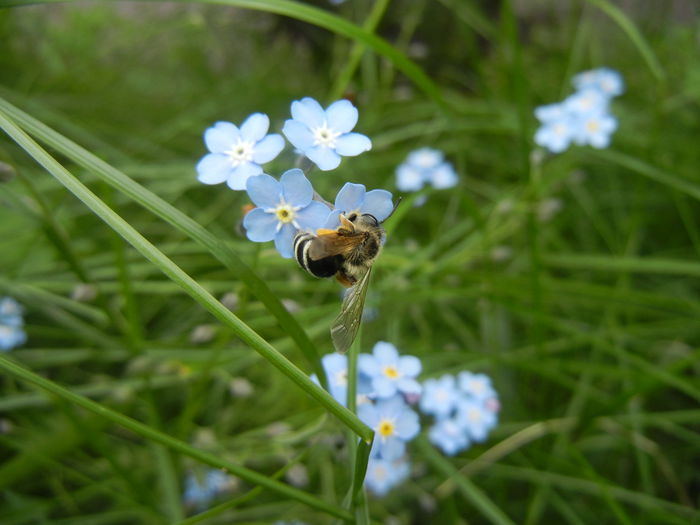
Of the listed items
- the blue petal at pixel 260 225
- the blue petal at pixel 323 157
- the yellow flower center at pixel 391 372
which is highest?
the blue petal at pixel 323 157

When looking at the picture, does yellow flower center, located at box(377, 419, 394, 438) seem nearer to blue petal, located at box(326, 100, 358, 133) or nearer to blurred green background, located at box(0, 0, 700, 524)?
blurred green background, located at box(0, 0, 700, 524)

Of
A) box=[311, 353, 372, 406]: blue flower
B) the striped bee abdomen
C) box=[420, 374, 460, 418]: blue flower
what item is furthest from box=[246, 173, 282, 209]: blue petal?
box=[420, 374, 460, 418]: blue flower

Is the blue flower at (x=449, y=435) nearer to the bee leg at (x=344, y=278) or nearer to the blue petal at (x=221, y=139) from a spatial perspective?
the bee leg at (x=344, y=278)

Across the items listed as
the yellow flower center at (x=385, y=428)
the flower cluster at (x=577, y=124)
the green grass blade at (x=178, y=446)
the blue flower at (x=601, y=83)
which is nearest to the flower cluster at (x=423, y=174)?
the flower cluster at (x=577, y=124)

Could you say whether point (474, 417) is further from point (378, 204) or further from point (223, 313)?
point (223, 313)

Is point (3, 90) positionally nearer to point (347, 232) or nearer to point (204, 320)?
point (204, 320)

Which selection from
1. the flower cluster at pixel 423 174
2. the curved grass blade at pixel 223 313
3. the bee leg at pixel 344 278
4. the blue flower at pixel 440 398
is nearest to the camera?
the curved grass blade at pixel 223 313
